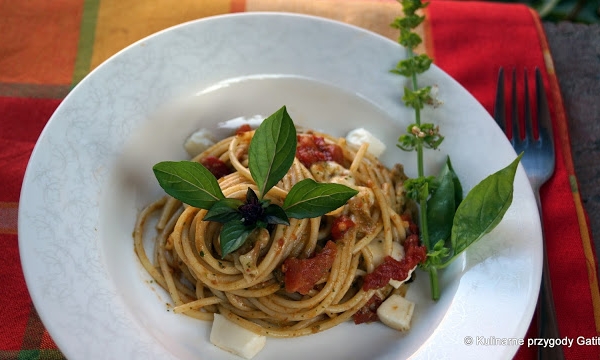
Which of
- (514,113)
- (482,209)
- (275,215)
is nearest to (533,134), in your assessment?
(514,113)

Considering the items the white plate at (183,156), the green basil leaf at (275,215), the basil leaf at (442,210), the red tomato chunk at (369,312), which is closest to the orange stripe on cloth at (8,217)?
the white plate at (183,156)

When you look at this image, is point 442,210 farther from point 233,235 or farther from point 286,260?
point 233,235

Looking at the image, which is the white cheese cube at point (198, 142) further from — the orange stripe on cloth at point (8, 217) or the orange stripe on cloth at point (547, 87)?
the orange stripe on cloth at point (547, 87)

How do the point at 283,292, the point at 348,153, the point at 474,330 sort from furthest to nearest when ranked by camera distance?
1. the point at 348,153
2. the point at 283,292
3. the point at 474,330

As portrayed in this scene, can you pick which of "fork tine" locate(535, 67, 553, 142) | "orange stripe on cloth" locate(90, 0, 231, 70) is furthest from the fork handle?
"orange stripe on cloth" locate(90, 0, 231, 70)

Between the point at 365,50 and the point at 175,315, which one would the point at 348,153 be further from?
the point at 175,315

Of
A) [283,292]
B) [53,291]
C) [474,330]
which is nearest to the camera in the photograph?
[53,291]

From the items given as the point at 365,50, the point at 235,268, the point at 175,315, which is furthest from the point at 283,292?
Answer: the point at 365,50
